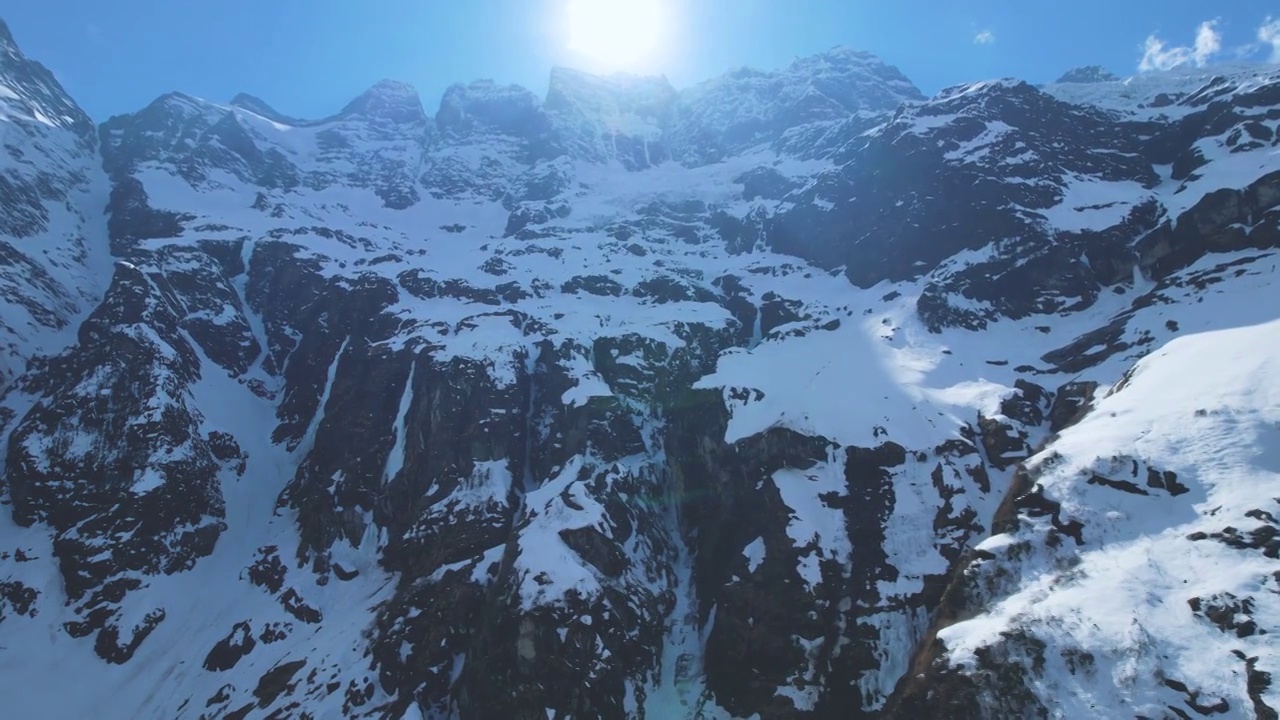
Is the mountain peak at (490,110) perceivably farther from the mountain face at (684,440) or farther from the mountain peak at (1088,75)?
the mountain peak at (1088,75)

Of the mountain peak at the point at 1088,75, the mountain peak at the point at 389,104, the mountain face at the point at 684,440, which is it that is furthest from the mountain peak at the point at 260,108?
the mountain peak at the point at 1088,75

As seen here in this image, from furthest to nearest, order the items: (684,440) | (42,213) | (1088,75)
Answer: (1088,75), (42,213), (684,440)

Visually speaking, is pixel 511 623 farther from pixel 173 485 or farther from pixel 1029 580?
pixel 173 485

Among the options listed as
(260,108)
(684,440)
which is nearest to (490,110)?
(260,108)

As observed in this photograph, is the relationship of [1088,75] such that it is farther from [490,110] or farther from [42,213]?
[42,213]

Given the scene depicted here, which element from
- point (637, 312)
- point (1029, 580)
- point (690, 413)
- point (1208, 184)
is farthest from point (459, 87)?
point (1029, 580)

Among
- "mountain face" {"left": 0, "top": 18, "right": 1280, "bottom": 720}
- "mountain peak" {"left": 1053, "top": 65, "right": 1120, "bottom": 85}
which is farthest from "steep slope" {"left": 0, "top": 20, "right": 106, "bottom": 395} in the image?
"mountain peak" {"left": 1053, "top": 65, "right": 1120, "bottom": 85}
